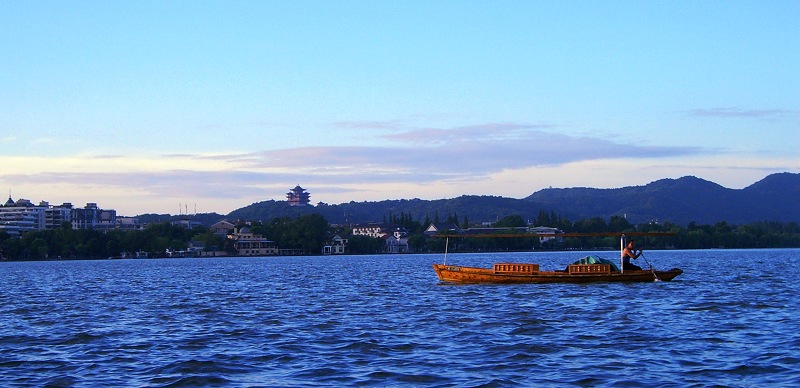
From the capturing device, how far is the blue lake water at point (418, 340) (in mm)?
30531

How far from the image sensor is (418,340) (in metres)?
38.9

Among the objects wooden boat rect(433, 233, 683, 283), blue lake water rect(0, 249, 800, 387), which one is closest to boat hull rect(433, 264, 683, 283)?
wooden boat rect(433, 233, 683, 283)

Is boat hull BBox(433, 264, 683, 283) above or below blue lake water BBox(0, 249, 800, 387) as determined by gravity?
above

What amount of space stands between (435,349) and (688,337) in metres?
10.3

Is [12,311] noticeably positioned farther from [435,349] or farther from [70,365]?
[435,349]

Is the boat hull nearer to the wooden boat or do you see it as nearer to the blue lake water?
the wooden boat

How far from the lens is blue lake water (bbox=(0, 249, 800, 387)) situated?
30531 mm

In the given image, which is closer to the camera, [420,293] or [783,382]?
[783,382]

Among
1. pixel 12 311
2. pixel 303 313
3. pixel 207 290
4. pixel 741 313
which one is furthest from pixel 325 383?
pixel 207 290

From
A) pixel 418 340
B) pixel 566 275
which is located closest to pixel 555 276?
pixel 566 275

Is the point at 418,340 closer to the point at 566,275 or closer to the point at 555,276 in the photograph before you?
the point at 566,275

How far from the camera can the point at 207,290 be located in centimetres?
8244

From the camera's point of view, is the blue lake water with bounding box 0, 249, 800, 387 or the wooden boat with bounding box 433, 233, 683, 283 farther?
the wooden boat with bounding box 433, 233, 683, 283

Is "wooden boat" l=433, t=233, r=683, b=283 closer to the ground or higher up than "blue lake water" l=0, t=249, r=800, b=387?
higher up
